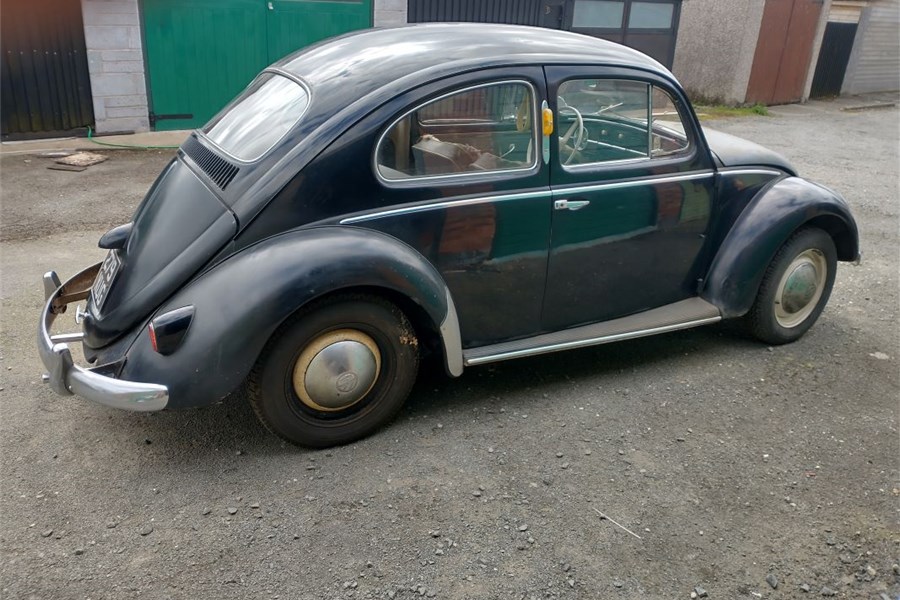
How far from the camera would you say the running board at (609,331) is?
368 cm

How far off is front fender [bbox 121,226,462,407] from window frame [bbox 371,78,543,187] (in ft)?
1.14

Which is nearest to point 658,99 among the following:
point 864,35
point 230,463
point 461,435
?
point 461,435

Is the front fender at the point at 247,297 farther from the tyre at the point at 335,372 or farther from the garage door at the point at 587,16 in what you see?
the garage door at the point at 587,16

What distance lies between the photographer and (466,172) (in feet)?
11.6

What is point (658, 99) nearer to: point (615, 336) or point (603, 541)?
point (615, 336)

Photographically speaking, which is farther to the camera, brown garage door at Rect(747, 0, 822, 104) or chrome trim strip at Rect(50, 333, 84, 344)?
brown garage door at Rect(747, 0, 822, 104)

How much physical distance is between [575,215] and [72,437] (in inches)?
102

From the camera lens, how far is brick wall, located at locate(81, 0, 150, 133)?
29.0 ft

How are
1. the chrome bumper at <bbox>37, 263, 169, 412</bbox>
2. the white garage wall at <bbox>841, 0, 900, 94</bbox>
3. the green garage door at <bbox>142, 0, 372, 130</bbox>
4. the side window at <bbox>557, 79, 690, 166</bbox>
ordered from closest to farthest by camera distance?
the chrome bumper at <bbox>37, 263, 169, 412</bbox>, the side window at <bbox>557, 79, 690, 166</bbox>, the green garage door at <bbox>142, 0, 372, 130</bbox>, the white garage wall at <bbox>841, 0, 900, 94</bbox>

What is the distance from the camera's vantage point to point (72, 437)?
3367 millimetres

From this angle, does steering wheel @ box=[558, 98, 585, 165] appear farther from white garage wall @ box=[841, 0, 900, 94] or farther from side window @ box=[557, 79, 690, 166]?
white garage wall @ box=[841, 0, 900, 94]

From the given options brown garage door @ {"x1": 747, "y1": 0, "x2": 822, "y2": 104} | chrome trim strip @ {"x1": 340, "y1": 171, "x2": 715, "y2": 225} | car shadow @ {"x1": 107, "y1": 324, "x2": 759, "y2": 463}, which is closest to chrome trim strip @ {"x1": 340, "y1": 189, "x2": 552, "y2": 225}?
chrome trim strip @ {"x1": 340, "y1": 171, "x2": 715, "y2": 225}

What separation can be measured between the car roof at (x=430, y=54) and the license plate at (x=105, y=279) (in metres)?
1.22

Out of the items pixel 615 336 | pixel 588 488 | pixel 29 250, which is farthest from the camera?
pixel 29 250
